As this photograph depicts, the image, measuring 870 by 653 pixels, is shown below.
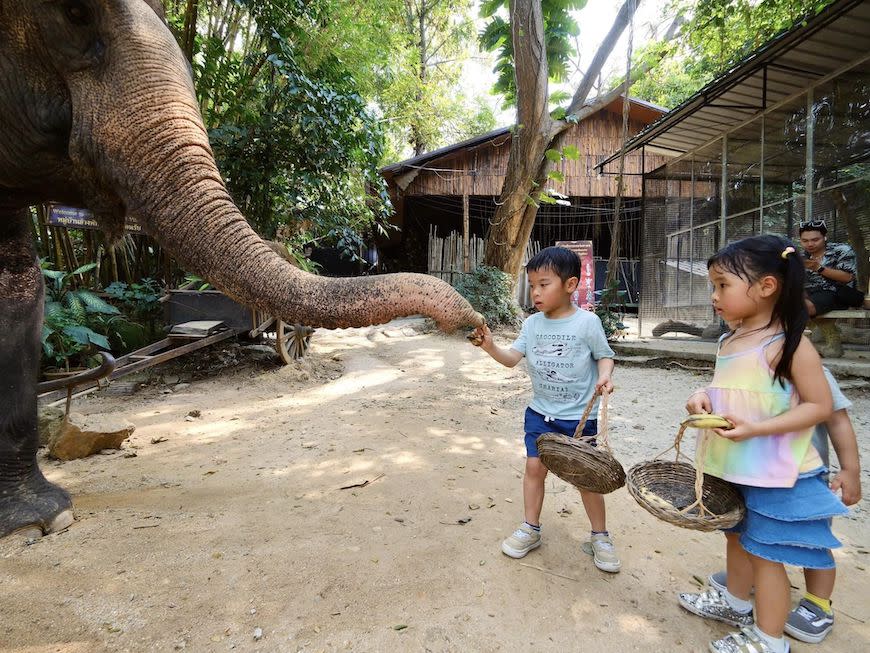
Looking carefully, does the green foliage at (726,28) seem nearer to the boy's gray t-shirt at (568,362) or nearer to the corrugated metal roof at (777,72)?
the corrugated metal roof at (777,72)

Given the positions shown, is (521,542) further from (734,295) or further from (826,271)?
(826,271)

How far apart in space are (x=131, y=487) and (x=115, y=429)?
92cm

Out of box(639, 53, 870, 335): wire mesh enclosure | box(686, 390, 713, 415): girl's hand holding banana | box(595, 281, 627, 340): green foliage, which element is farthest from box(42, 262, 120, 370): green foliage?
box(639, 53, 870, 335): wire mesh enclosure

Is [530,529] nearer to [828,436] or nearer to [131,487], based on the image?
[828,436]

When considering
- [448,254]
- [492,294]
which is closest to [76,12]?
[492,294]

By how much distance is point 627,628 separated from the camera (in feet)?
6.03

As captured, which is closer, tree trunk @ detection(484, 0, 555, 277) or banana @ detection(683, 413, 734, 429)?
banana @ detection(683, 413, 734, 429)

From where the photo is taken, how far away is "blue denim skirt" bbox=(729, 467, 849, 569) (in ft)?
5.18

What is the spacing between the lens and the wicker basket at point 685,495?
5.04ft

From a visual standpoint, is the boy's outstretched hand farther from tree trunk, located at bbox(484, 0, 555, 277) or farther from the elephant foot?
tree trunk, located at bbox(484, 0, 555, 277)

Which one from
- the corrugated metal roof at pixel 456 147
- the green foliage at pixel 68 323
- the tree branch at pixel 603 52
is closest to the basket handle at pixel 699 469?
the green foliage at pixel 68 323

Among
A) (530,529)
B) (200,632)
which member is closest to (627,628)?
(530,529)

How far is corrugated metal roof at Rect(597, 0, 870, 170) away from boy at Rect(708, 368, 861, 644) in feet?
17.8

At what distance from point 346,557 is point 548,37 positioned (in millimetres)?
8357
